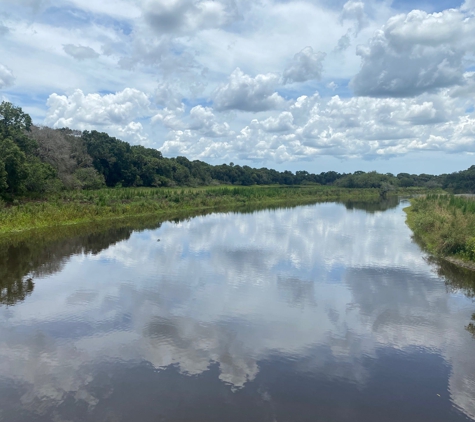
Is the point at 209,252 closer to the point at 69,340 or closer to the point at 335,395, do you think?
the point at 69,340

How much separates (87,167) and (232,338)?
43.0 m

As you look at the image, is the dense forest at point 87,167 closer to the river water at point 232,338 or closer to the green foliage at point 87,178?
the green foliage at point 87,178

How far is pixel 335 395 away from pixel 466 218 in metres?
16.9

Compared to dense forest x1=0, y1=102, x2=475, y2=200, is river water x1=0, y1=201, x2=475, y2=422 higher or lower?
lower

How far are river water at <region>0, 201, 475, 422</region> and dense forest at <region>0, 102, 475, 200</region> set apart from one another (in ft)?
43.9

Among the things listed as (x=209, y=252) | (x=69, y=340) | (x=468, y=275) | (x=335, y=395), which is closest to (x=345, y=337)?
(x=335, y=395)

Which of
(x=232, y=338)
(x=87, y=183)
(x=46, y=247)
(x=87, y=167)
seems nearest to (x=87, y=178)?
(x=87, y=183)

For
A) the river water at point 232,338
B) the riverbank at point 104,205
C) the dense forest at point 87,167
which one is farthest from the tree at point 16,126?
the river water at point 232,338

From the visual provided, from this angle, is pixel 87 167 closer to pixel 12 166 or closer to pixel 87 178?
pixel 87 178

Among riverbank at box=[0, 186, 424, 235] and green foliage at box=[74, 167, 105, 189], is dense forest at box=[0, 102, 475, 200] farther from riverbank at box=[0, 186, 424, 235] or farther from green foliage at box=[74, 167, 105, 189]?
riverbank at box=[0, 186, 424, 235]

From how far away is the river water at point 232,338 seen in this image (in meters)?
7.16

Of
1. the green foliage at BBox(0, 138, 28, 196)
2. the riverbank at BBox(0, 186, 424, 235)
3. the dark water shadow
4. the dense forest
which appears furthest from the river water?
the dense forest

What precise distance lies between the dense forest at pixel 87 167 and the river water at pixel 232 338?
13.4 meters

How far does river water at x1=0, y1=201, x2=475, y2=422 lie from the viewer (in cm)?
716
